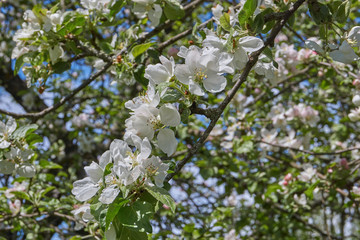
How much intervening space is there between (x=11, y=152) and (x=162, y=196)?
939 mm

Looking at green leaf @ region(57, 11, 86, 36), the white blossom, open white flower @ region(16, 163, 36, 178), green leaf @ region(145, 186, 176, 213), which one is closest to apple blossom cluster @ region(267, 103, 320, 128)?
green leaf @ region(57, 11, 86, 36)

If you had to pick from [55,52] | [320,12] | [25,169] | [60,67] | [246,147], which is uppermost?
[320,12]

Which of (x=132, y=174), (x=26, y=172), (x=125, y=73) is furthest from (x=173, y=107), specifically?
(x=26, y=172)

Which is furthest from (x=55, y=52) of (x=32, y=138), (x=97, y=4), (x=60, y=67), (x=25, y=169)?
(x=25, y=169)

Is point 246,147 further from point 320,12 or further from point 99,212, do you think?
point 99,212

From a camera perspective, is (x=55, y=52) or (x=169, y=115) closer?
(x=169, y=115)

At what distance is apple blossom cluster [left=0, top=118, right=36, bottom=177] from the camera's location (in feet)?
5.35

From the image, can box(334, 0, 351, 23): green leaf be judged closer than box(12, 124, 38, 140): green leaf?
Yes

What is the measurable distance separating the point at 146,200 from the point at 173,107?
258mm

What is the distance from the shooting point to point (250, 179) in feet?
9.68

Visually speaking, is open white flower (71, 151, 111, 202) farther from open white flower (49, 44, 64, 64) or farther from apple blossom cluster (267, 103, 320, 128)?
apple blossom cluster (267, 103, 320, 128)

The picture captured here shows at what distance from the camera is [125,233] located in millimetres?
1009

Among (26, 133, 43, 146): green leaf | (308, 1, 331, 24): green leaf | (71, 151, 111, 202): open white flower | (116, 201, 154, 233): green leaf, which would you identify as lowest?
(26, 133, 43, 146): green leaf

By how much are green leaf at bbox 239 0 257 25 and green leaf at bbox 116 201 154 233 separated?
64cm
